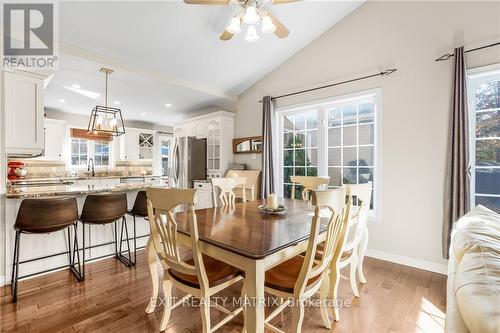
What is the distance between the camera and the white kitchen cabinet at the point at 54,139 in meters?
5.12

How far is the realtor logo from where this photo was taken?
237 cm

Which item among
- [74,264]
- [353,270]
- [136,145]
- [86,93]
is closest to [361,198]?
[353,270]

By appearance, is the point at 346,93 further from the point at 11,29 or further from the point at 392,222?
the point at 11,29

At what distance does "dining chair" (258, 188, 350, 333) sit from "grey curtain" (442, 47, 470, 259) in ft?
5.32

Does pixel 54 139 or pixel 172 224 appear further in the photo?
pixel 54 139

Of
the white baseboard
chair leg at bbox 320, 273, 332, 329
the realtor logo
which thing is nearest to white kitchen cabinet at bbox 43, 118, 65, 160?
the realtor logo

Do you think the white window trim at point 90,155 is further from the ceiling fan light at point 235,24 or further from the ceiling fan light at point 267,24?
the ceiling fan light at point 267,24

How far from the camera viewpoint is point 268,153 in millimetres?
4059

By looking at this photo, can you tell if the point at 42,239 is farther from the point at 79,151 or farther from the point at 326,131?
the point at 79,151

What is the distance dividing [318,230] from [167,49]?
3124 millimetres

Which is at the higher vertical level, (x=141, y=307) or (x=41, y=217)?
(x=41, y=217)

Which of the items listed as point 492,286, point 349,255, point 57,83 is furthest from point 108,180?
point 492,286

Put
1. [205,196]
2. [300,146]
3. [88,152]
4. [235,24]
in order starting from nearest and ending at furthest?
1. [235,24]
2. [300,146]
3. [205,196]
4. [88,152]

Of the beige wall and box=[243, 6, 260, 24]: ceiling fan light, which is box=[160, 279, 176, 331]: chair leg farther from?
the beige wall
